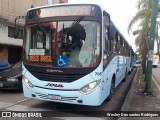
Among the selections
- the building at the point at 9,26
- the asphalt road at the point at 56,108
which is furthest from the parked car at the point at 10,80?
the building at the point at 9,26

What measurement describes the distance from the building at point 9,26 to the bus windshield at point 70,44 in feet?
38.5

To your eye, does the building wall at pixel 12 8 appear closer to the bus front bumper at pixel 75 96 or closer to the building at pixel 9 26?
the building at pixel 9 26

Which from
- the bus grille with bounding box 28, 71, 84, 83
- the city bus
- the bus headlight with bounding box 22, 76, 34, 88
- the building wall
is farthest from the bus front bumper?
the building wall

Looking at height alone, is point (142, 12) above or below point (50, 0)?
below

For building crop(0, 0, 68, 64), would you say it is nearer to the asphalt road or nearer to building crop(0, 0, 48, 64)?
building crop(0, 0, 48, 64)

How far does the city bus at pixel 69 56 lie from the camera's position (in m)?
7.06

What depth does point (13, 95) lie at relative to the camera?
34.2ft

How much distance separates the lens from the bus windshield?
7.12 meters

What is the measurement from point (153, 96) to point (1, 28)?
44.7ft

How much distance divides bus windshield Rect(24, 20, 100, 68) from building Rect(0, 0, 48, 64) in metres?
11.7

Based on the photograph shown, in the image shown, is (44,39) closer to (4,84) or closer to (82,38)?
(82,38)

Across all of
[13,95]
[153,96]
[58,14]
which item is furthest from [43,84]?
[153,96]

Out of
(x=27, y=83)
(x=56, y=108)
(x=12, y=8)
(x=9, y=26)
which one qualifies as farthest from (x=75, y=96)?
(x=12, y=8)

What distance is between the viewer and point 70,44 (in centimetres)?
730
